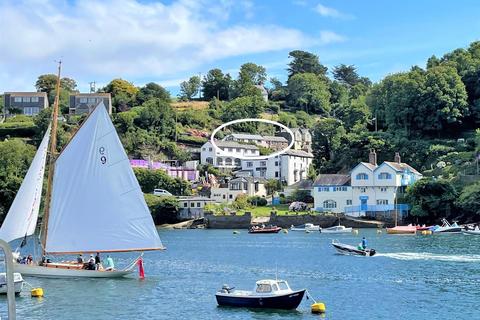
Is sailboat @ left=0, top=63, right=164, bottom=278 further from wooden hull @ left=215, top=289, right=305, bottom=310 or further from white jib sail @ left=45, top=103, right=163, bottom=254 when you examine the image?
wooden hull @ left=215, top=289, right=305, bottom=310

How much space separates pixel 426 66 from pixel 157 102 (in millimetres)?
72219

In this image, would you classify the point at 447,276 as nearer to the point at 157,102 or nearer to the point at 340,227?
the point at 340,227

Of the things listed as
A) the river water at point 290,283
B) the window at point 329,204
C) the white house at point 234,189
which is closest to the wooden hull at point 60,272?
the river water at point 290,283

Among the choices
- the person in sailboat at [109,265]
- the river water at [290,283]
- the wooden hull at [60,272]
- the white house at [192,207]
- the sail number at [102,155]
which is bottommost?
the river water at [290,283]

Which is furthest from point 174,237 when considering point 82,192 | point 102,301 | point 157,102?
point 157,102

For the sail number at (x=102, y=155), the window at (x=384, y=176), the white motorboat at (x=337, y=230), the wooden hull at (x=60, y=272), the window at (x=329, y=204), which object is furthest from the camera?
the window at (x=329, y=204)

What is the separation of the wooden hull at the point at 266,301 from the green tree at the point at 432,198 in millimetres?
88561

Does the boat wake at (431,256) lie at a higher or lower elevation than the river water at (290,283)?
Answer: higher

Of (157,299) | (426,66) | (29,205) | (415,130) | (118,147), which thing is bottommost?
(157,299)

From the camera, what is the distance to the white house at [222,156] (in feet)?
584

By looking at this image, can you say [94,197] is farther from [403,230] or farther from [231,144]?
[231,144]

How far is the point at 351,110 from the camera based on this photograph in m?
185

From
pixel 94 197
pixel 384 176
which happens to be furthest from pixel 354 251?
pixel 384 176

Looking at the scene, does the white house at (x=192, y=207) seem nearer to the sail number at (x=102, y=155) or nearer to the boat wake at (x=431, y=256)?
the boat wake at (x=431, y=256)
